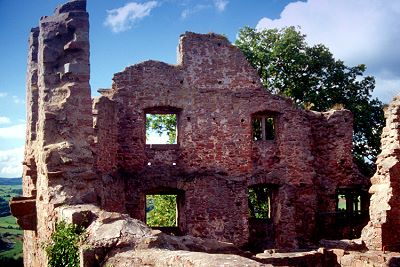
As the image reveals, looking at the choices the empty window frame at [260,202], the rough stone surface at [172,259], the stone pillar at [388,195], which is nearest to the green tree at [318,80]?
the empty window frame at [260,202]

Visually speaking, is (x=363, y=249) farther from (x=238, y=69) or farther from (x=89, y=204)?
(x=89, y=204)

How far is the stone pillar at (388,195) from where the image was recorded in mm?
12242

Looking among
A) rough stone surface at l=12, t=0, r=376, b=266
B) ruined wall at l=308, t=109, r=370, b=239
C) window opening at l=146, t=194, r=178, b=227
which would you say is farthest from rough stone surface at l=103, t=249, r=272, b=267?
window opening at l=146, t=194, r=178, b=227

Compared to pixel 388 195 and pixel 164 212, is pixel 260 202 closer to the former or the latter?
pixel 164 212

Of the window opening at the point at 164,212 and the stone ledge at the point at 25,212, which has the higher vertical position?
the stone ledge at the point at 25,212

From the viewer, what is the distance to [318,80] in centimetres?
2306

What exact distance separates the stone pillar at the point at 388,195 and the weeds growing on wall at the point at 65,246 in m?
9.22

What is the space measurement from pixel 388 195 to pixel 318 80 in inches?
456

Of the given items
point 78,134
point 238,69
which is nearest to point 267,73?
point 238,69

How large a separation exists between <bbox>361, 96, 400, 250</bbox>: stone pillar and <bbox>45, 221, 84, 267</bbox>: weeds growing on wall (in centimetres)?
922

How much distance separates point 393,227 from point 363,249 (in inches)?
41.4

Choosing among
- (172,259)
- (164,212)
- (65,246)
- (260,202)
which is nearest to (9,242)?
(164,212)

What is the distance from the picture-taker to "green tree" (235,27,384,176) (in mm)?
22266

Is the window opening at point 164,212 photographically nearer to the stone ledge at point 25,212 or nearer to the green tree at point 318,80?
the green tree at point 318,80
